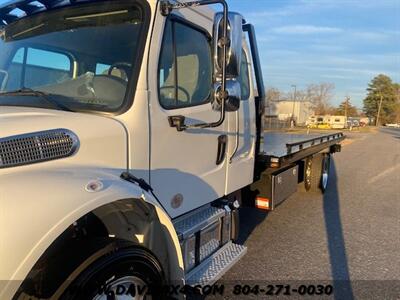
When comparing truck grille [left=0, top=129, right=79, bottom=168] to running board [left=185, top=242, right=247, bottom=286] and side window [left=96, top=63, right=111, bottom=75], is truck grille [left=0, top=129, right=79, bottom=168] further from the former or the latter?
running board [left=185, top=242, right=247, bottom=286]

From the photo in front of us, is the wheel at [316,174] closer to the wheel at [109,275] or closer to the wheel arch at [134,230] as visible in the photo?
the wheel arch at [134,230]

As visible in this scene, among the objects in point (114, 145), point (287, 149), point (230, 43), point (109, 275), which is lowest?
point (109, 275)

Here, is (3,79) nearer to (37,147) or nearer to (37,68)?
(37,68)

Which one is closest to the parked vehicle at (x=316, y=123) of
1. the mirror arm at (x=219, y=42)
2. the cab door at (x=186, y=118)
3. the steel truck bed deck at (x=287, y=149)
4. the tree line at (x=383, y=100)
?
the steel truck bed deck at (x=287, y=149)

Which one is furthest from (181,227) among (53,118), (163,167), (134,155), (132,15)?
(132,15)

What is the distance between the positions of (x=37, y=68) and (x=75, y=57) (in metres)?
0.29

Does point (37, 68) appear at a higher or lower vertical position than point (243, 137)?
higher

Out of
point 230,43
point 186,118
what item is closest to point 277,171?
point 186,118

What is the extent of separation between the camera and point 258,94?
15.0 ft

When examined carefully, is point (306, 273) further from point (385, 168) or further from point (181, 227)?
point (385, 168)

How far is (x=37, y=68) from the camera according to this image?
2.87m

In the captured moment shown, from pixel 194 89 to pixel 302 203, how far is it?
5066 millimetres

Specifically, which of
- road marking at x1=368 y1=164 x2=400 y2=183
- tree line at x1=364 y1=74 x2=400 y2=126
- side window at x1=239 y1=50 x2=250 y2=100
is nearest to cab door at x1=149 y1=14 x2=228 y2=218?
side window at x1=239 y1=50 x2=250 y2=100

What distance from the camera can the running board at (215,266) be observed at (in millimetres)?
3070
